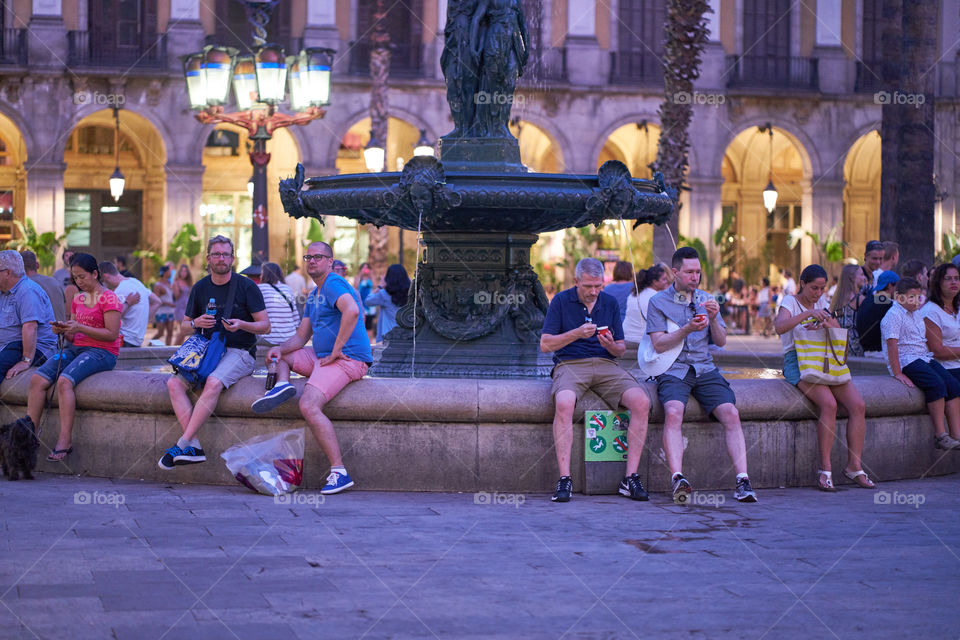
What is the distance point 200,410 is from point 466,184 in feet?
7.51

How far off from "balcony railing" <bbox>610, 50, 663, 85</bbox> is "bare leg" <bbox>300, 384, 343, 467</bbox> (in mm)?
27364

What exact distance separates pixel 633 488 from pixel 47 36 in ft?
88.5

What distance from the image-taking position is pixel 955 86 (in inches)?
1406

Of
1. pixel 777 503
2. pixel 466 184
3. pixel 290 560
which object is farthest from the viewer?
pixel 466 184

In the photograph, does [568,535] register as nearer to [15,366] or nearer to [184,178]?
[15,366]

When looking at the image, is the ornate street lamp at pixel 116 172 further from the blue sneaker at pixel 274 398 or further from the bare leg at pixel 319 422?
the bare leg at pixel 319 422

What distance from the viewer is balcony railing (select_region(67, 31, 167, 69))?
31969 millimetres

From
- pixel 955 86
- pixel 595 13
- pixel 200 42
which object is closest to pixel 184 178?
pixel 200 42

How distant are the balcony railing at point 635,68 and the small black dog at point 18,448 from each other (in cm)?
2723


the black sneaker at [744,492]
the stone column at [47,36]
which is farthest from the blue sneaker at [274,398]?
the stone column at [47,36]

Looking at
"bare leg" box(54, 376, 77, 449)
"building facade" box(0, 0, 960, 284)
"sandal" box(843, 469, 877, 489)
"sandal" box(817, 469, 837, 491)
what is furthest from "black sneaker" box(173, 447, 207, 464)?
"building facade" box(0, 0, 960, 284)

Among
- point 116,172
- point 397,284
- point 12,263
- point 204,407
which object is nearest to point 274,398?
point 204,407

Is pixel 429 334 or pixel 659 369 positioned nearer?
pixel 659 369

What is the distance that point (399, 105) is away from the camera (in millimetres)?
33438
